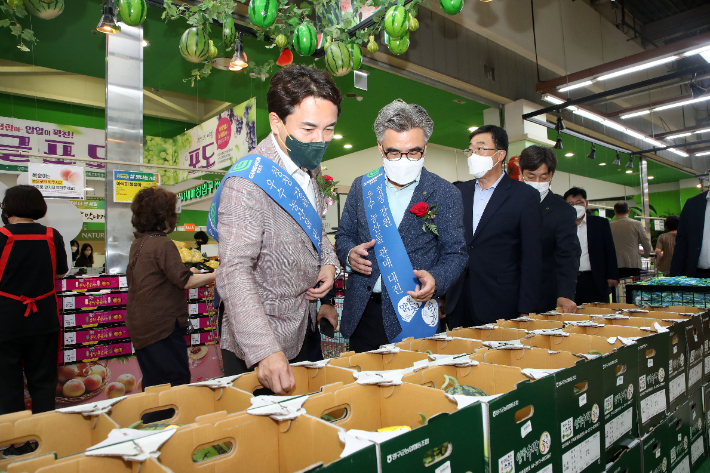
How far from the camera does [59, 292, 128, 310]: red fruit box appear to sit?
347 centimetres

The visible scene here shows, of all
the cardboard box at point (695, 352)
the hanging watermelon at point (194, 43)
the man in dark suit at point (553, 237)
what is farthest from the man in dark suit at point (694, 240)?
the hanging watermelon at point (194, 43)

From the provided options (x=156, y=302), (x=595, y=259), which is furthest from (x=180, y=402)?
(x=595, y=259)

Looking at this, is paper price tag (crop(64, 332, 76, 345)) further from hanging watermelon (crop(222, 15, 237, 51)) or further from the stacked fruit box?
hanging watermelon (crop(222, 15, 237, 51))

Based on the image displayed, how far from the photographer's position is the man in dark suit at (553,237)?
8.65 feet

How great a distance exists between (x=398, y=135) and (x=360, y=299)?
683mm

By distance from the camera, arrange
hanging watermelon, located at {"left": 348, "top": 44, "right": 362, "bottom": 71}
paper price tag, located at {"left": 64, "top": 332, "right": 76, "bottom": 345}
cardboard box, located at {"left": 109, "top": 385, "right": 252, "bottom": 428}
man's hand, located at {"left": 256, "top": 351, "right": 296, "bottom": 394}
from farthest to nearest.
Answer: hanging watermelon, located at {"left": 348, "top": 44, "right": 362, "bottom": 71} < paper price tag, located at {"left": 64, "top": 332, "right": 76, "bottom": 345} < man's hand, located at {"left": 256, "top": 351, "right": 296, "bottom": 394} < cardboard box, located at {"left": 109, "top": 385, "right": 252, "bottom": 428}

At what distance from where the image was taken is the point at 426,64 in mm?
6867

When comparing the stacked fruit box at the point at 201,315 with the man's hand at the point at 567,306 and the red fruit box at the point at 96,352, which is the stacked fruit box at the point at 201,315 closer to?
the red fruit box at the point at 96,352

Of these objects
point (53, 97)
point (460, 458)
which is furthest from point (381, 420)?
point (53, 97)

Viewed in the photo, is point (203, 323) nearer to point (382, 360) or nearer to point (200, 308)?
point (200, 308)

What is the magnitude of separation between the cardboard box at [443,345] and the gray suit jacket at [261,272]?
33cm

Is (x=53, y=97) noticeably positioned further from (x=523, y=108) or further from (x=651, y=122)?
(x=651, y=122)

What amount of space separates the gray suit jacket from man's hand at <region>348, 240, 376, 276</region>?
329 millimetres

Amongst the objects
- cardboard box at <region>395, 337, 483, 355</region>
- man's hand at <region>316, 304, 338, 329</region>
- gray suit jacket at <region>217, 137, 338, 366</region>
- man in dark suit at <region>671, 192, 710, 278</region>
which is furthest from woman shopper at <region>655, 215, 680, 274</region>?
gray suit jacket at <region>217, 137, 338, 366</region>
